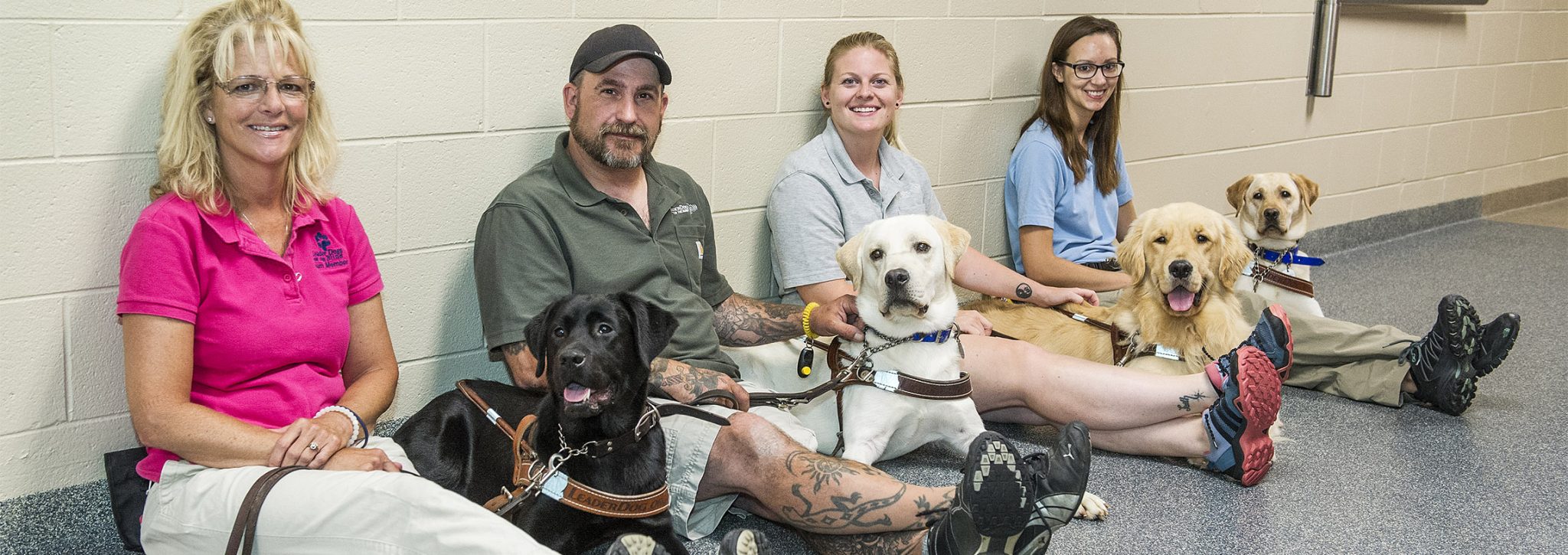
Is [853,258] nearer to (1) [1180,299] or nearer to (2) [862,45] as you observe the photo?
(2) [862,45]

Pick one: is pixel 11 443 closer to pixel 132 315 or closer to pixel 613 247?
pixel 132 315

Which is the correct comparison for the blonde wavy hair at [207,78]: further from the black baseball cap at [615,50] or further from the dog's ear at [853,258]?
the dog's ear at [853,258]

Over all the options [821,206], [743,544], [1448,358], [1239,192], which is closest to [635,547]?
[743,544]

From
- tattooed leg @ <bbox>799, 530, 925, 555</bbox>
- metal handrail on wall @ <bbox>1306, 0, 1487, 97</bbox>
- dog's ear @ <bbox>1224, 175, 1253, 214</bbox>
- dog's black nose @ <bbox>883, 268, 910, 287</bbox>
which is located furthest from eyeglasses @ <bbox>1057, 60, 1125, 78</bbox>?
tattooed leg @ <bbox>799, 530, 925, 555</bbox>

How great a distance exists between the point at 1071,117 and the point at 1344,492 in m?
1.51

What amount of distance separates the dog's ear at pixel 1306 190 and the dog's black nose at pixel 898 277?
191cm

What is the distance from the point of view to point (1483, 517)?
2533 millimetres

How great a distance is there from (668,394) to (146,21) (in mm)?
1217

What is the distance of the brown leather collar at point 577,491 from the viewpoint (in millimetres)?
1926

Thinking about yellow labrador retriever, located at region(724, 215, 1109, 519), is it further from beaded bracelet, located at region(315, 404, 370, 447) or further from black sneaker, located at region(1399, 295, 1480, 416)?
black sneaker, located at region(1399, 295, 1480, 416)

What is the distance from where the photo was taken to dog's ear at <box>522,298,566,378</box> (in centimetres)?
198

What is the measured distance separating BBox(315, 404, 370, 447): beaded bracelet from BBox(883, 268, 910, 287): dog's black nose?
3.44ft

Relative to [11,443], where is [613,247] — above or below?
above

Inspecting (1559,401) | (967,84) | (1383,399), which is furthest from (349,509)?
(1559,401)
